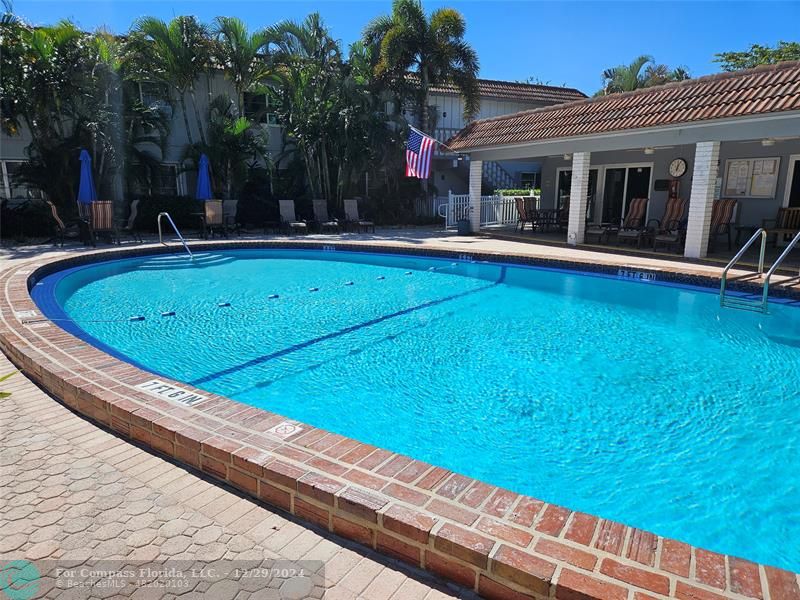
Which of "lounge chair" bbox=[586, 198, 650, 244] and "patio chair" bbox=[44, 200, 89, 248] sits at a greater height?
"lounge chair" bbox=[586, 198, 650, 244]

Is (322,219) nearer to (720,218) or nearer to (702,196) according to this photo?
(702,196)

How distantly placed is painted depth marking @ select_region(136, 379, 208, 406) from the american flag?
1225cm

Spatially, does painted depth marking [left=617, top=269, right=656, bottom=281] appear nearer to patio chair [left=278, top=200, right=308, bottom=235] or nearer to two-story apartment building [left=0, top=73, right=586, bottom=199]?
patio chair [left=278, top=200, right=308, bottom=235]

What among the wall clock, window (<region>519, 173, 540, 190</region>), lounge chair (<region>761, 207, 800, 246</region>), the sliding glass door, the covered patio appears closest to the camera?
the covered patio

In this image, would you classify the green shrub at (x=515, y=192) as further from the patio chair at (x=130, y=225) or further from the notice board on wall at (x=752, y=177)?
the patio chair at (x=130, y=225)

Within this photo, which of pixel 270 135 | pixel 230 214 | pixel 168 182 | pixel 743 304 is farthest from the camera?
pixel 270 135

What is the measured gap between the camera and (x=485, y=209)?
65.6ft

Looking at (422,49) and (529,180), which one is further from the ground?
(422,49)

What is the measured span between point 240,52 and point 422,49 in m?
6.32

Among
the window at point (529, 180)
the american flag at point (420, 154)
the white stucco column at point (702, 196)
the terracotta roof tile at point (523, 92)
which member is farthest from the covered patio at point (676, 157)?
the terracotta roof tile at point (523, 92)

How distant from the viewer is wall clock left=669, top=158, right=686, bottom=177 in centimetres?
1490

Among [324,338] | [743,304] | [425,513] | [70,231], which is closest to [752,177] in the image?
[743,304]

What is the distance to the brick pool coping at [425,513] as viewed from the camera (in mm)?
1896

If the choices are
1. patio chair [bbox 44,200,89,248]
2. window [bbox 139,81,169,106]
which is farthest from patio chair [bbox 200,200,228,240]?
window [bbox 139,81,169,106]
